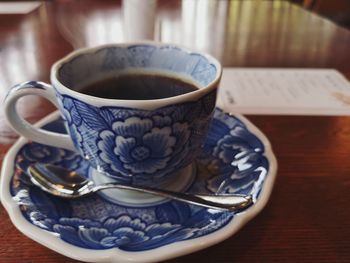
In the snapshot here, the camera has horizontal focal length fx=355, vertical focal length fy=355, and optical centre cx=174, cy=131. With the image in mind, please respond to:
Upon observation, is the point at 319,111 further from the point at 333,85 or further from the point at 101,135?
the point at 101,135

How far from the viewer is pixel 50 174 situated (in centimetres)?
42

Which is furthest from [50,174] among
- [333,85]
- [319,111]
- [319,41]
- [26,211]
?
[319,41]

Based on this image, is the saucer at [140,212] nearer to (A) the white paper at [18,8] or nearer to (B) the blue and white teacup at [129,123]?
(B) the blue and white teacup at [129,123]

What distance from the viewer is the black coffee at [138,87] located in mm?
465

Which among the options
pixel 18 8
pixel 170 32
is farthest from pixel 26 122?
pixel 18 8

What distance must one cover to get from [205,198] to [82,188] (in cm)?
14

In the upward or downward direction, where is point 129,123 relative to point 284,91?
upward

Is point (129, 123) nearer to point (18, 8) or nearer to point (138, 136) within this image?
point (138, 136)

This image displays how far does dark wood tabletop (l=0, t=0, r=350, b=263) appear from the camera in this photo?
348mm

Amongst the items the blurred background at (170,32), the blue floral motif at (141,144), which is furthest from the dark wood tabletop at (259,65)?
the blue floral motif at (141,144)

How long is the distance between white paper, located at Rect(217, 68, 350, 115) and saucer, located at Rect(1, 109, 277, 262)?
13cm

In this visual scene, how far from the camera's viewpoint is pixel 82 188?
412 millimetres

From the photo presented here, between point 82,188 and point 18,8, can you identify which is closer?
point 82,188

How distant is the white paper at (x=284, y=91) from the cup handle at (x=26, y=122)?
26 cm
